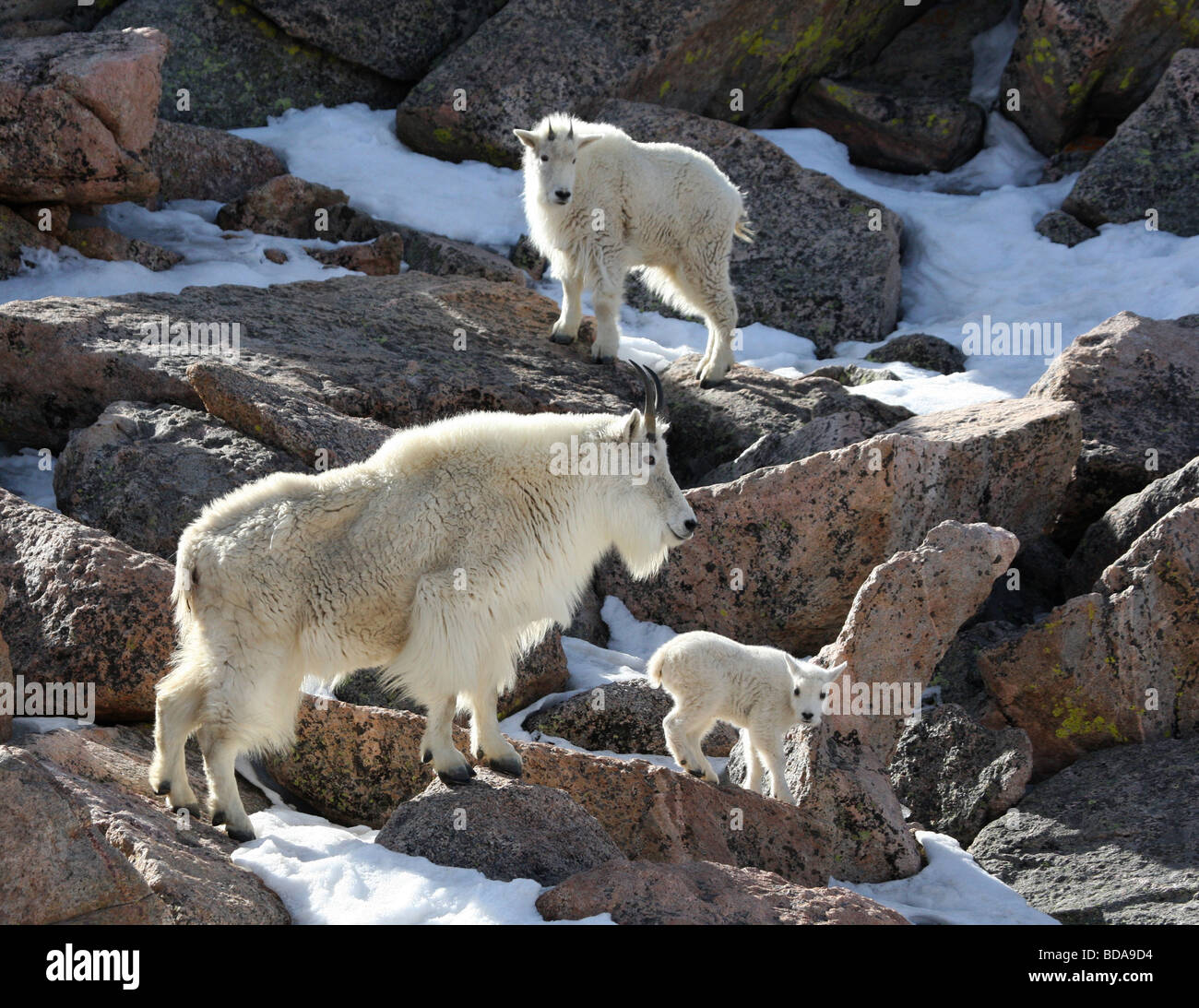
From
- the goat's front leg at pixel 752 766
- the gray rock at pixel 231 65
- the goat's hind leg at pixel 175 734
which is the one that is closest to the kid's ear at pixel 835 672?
the goat's front leg at pixel 752 766

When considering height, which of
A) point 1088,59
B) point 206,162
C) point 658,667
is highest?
point 1088,59

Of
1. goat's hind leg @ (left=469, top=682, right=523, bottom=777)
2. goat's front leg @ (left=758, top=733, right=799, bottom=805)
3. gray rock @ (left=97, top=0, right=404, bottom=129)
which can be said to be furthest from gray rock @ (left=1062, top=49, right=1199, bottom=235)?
goat's hind leg @ (left=469, top=682, right=523, bottom=777)

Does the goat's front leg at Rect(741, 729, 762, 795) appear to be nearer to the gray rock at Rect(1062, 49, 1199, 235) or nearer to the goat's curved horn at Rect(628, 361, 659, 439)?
the goat's curved horn at Rect(628, 361, 659, 439)

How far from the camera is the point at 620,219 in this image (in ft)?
43.0

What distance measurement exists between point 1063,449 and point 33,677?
7.79 m

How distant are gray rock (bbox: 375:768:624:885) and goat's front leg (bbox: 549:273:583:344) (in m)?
7.77

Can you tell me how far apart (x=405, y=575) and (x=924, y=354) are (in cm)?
1045

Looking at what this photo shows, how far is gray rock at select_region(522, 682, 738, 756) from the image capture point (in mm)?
8391

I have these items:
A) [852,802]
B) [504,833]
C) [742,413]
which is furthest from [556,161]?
[504,833]

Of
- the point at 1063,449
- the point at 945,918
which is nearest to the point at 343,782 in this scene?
the point at 945,918

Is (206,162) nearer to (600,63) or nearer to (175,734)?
(600,63)

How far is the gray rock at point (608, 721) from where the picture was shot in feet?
27.5

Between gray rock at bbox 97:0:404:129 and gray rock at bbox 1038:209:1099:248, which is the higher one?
gray rock at bbox 97:0:404:129

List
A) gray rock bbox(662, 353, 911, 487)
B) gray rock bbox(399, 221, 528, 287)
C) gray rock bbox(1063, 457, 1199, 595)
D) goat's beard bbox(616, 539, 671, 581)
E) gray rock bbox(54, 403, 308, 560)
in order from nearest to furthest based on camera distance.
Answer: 1. goat's beard bbox(616, 539, 671, 581)
2. gray rock bbox(54, 403, 308, 560)
3. gray rock bbox(1063, 457, 1199, 595)
4. gray rock bbox(662, 353, 911, 487)
5. gray rock bbox(399, 221, 528, 287)
